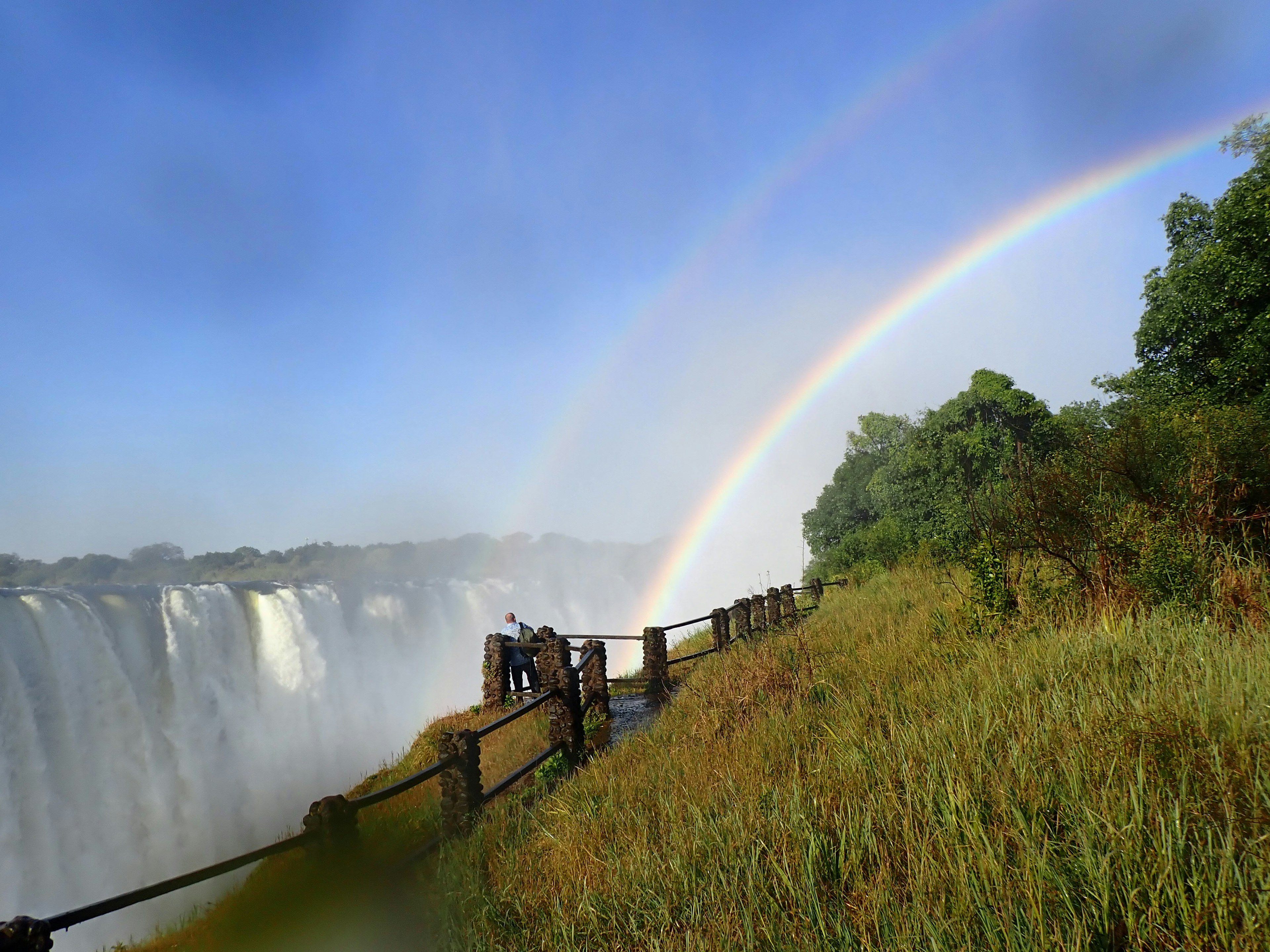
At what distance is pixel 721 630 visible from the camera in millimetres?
11984

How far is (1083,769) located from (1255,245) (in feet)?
53.4

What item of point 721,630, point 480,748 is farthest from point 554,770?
point 721,630

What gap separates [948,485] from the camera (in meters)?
25.0

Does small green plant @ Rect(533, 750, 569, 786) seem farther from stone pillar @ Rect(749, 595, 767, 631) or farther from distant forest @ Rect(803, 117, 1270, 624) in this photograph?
stone pillar @ Rect(749, 595, 767, 631)

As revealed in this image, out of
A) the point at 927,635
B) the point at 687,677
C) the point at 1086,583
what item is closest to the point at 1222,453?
the point at 1086,583

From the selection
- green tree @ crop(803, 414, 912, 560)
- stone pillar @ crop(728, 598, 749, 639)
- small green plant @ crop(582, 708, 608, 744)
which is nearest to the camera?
small green plant @ crop(582, 708, 608, 744)

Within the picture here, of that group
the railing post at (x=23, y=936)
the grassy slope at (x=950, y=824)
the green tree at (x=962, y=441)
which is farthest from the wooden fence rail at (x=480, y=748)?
the green tree at (x=962, y=441)

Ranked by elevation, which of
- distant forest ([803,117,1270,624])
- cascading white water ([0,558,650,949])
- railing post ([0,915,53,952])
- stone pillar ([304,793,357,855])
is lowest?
cascading white water ([0,558,650,949])

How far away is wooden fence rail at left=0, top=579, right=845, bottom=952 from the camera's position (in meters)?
2.15

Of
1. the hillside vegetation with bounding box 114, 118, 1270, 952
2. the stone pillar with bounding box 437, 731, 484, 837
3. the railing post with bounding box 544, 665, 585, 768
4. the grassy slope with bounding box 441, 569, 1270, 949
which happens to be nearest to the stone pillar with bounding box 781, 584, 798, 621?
the hillside vegetation with bounding box 114, 118, 1270, 952

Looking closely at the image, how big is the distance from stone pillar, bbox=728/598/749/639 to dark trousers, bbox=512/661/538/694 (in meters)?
4.17

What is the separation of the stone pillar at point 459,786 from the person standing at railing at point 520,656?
7.04 m

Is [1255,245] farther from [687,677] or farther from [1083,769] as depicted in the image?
[1083,769]

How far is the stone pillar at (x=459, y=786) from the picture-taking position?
4539mm
